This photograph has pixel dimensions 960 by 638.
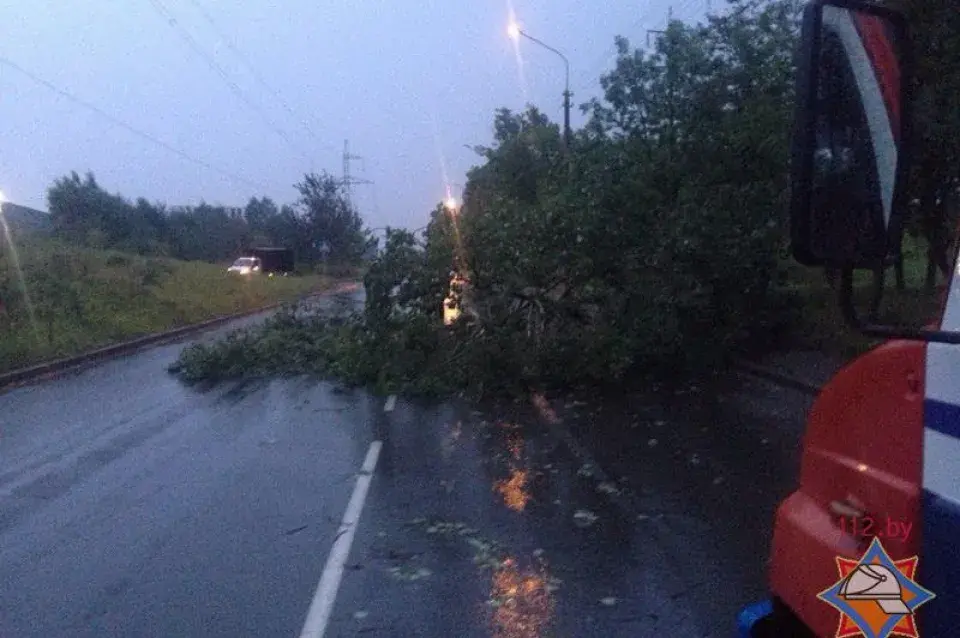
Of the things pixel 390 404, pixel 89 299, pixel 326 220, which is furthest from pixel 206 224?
pixel 390 404

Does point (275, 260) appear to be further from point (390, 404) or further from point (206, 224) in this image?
point (390, 404)

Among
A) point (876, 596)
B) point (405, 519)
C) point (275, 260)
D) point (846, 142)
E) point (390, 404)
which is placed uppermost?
point (846, 142)

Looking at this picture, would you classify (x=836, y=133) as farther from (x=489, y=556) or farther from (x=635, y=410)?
(x=635, y=410)

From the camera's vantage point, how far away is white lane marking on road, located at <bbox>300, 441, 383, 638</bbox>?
5.60 metres

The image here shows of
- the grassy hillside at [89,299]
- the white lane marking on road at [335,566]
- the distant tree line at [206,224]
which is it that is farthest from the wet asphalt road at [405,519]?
the distant tree line at [206,224]

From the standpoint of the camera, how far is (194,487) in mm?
9141

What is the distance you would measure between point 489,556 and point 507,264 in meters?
8.44

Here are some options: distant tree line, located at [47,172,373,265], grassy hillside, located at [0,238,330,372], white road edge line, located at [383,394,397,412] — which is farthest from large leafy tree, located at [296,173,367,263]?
white road edge line, located at [383,394,397,412]

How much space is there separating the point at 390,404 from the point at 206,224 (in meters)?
75.8

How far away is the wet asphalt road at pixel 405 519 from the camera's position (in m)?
5.79

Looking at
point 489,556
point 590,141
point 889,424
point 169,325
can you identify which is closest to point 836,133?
point 889,424

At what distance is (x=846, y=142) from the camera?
2.26 metres

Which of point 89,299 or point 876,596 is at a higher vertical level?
point 876,596

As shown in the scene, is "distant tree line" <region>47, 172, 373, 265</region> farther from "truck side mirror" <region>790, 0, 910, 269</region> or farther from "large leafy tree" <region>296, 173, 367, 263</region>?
"truck side mirror" <region>790, 0, 910, 269</region>
